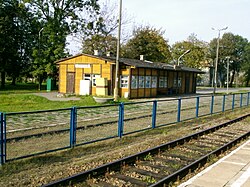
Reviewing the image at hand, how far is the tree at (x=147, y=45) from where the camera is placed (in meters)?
53.2

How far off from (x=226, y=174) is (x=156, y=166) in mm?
1690

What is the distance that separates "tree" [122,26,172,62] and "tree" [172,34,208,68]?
10.0 metres

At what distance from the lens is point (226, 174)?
7.04 m

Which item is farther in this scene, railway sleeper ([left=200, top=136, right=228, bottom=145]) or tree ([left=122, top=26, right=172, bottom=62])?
tree ([left=122, top=26, right=172, bottom=62])

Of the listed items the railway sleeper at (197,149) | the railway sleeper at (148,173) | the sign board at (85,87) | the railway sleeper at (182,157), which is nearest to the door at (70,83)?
the sign board at (85,87)

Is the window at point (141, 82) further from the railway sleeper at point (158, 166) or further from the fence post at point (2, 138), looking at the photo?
the fence post at point (2, 138)

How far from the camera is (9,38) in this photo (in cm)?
4534

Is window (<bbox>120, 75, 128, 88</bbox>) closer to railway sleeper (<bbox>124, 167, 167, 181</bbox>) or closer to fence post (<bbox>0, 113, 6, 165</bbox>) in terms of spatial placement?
railway sleeper (<bbox>124, 167, 167, 181</bbox>)

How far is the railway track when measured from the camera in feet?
20.8

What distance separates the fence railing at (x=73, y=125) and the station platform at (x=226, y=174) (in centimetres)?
392

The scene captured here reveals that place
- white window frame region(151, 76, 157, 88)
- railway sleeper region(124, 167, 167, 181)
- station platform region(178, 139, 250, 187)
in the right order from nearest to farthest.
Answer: station platform region(178, 139, 250, 187) → railway sleeper region(124, 167, 167, 181) → white window frame region(151, 76, 157, 88)

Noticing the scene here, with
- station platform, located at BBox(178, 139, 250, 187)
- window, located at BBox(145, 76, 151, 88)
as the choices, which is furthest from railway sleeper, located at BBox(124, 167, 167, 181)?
window, located at BBox(145, 76, 151, 88)

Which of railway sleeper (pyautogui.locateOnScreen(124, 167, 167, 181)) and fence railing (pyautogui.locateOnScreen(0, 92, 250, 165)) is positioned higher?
fence railing (pyautogui.locateOnScreen(0, 92, 250, 165))

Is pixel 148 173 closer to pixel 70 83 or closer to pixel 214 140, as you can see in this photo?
pixel 214 140
